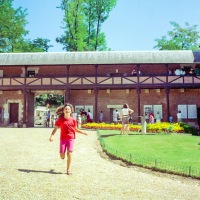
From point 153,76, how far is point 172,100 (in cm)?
329

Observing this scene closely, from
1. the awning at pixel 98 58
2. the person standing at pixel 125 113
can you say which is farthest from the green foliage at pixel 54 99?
the person standing at pixel 125 113

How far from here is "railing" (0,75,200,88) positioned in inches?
822

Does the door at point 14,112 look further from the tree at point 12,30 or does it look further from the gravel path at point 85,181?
the gravel path at point 85,181

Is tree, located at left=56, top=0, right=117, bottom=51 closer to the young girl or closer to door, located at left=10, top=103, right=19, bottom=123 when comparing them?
door, located at left=10, top=103, right=19, bottom=123

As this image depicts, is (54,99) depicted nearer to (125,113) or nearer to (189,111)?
(189,111)

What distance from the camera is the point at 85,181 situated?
5102mm

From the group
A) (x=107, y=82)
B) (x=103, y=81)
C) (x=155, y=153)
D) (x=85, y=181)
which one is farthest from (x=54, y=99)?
(x=85, y=181)

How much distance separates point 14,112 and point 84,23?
53.7 feet

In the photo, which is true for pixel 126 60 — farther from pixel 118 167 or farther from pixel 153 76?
pixel 118 167

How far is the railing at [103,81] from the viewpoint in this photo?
20.9 meters

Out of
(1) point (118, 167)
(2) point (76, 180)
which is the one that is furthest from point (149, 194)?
(1) point (118, 167)

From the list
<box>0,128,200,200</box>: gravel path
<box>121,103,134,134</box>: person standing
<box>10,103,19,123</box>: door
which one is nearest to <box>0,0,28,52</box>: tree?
<box>10,103,19,123</box>: door

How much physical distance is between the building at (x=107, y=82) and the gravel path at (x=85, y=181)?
1378cm

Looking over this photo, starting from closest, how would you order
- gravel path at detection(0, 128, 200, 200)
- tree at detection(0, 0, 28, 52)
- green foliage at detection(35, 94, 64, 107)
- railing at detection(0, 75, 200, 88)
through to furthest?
gravel path at detection(0, 128, 200, 200)
railing at detection(0, 75, 200, 88)
tree at detection(0, 0, 28, 52)
green foliage at detection(35, 94, 64, 107)
